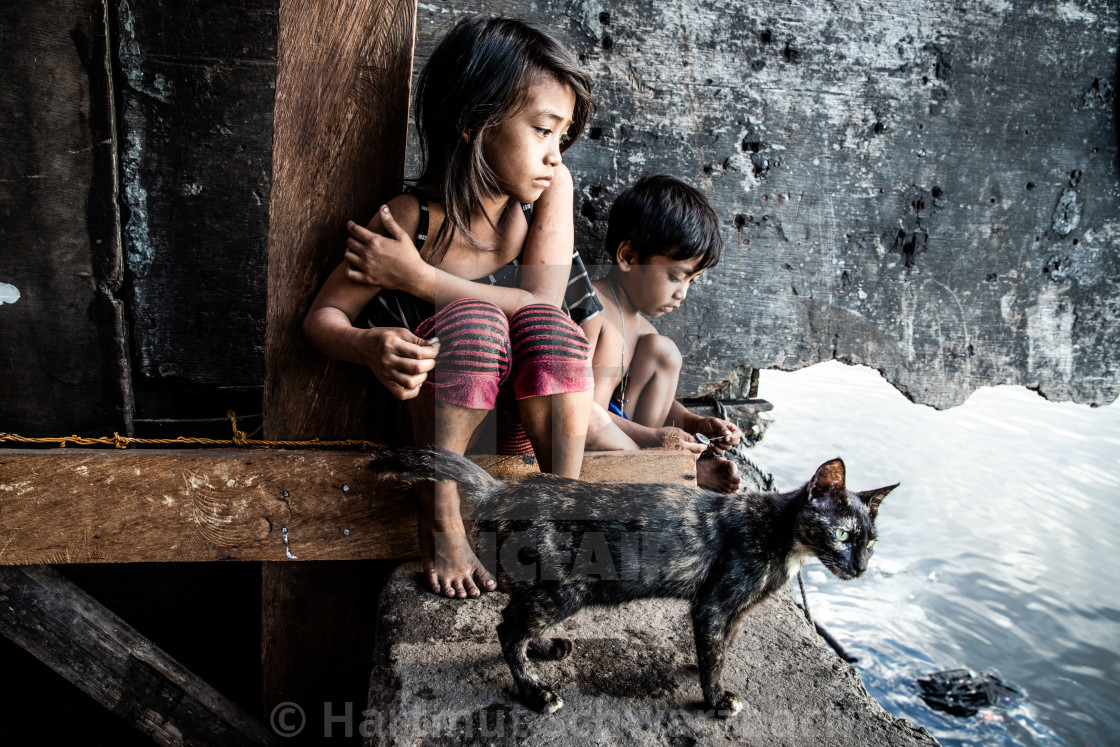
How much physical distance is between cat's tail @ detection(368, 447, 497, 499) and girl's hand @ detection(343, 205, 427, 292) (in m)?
0.54

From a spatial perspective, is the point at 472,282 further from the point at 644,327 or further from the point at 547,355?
the point at 644,327

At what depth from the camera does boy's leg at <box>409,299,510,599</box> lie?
159 centimetres

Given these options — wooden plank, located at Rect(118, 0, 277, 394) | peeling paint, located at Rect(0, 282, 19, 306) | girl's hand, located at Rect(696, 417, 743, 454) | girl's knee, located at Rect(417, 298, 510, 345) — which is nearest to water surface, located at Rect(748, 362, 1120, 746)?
girl's hand, located at Rect(696, 417, 743, 454)

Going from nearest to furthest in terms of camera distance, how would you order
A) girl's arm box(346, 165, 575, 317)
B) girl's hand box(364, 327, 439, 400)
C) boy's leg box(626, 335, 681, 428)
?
girl's hand box(364, 327, 439, 400)
girl's arm box(346, 165, 575, 317)
boy's leg box(626, 335, 681, 428)

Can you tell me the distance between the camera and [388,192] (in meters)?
1.87

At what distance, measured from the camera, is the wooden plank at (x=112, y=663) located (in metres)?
1.82

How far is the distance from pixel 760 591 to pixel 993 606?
Result: 2619 millimetres

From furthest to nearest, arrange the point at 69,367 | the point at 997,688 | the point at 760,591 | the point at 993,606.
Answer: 1. the point at 993,606
2. the point at 997,688
3. the point at 69,367
4. the point at 760,591

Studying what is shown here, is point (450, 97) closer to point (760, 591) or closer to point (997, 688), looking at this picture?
point (760, 591)

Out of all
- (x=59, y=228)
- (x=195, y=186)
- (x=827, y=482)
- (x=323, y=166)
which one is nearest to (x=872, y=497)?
(x=827, y=482)

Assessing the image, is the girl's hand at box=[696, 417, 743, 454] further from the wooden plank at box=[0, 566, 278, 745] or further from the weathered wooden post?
the wooden plank at box=[0, 566, 278, 745]

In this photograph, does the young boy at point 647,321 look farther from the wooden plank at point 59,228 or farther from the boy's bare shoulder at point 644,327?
the wooden plank at point 59,228

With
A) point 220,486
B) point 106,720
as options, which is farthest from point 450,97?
point 106,720

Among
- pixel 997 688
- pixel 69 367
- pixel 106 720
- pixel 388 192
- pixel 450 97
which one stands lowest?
pixel 106 720
